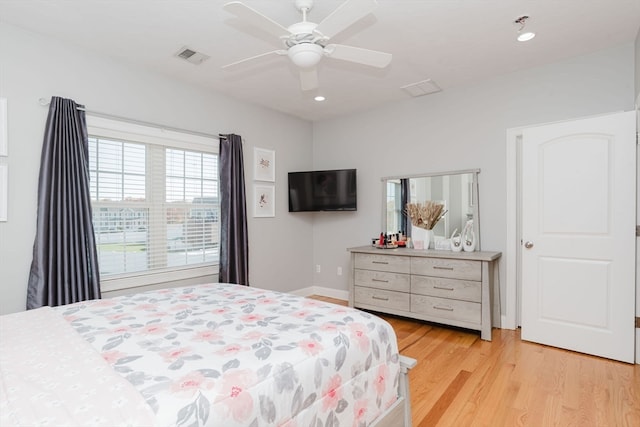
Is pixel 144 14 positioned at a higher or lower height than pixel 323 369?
higher

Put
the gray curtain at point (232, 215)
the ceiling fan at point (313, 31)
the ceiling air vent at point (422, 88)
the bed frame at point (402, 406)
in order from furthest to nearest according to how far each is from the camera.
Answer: the gray curtain at point (232, 215) < the ceiling air vent at point (422, 88) < the ceiling fan at point (313, 31) < the bed frame at point (402, 406)

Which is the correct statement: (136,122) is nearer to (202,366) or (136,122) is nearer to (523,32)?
(202,366)

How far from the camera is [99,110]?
292cm

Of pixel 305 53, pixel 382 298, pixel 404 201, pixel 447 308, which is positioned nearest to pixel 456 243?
pixel 447 308

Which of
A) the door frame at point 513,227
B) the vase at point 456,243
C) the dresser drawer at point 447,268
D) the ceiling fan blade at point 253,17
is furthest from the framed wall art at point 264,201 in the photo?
the door frame at point 513,227

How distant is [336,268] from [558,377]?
2789 mm

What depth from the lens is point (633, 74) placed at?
2.83m

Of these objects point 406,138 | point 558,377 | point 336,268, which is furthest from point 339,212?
point 558,377

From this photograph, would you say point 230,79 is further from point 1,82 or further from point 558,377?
point 558,377

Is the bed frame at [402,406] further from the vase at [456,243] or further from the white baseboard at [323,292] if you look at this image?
the white baseboard at [323,292]

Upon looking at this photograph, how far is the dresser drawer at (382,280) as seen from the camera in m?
3.67

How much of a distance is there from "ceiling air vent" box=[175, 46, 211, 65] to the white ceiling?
0.05 metres

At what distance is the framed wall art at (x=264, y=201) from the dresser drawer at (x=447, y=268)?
6.09 feet

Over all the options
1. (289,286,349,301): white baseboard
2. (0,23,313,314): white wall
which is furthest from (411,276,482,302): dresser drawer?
(0,23,313,314): white wall
